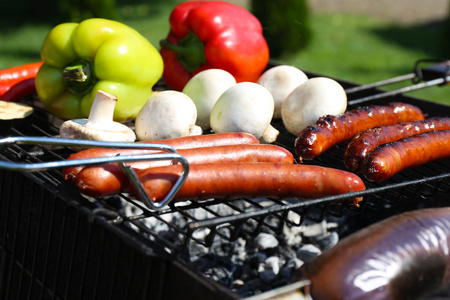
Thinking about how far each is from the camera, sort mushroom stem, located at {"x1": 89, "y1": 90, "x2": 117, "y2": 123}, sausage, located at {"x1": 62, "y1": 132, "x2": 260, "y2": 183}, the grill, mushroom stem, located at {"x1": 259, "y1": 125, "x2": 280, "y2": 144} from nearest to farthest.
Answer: the grill, sausage, located at {"x1": 62, "y1": 132, "x2": 260, "y2": 183}, mushroom stem, located at {"x1": 89, "y1": 90, "x2": 117, "y2": 123}, mushroom stem, located at {"x1": 259, "y1": 125, "x2": 280, "y2": 144}

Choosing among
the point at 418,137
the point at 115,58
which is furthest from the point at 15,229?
the point at 418,137

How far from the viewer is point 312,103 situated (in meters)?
2.43

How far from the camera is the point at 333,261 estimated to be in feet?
4.75

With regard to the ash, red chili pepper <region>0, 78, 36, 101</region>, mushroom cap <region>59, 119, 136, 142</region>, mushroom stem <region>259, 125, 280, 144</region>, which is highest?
mushroom stem <region>259, 125, 280, 144</region>

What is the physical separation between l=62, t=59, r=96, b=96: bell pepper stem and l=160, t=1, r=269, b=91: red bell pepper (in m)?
0.69

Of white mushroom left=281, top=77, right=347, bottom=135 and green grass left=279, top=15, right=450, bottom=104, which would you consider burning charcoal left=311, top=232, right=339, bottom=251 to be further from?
green grass left=279, top=15, right=450, bottom=104

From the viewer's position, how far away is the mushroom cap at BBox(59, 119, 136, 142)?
83.4 inches

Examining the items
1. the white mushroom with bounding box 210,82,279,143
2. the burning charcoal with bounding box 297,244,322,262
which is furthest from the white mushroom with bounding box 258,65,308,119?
the burning charcoal with bounding box 297,244,322,262

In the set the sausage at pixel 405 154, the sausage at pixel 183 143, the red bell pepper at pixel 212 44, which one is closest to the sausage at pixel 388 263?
the sausage at pixel 405 154

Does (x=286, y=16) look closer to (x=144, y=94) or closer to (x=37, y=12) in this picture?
(x=37, y=12)

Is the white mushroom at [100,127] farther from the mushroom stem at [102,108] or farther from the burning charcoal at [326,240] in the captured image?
the burning charcoal at [326,240]

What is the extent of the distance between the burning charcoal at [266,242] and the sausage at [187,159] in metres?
0.85

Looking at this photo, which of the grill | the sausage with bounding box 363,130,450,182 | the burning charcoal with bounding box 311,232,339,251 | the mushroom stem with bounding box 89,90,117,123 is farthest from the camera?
the burning charcoal with bounding box 311,232,339,251

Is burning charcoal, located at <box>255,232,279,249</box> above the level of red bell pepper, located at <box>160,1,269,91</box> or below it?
below
